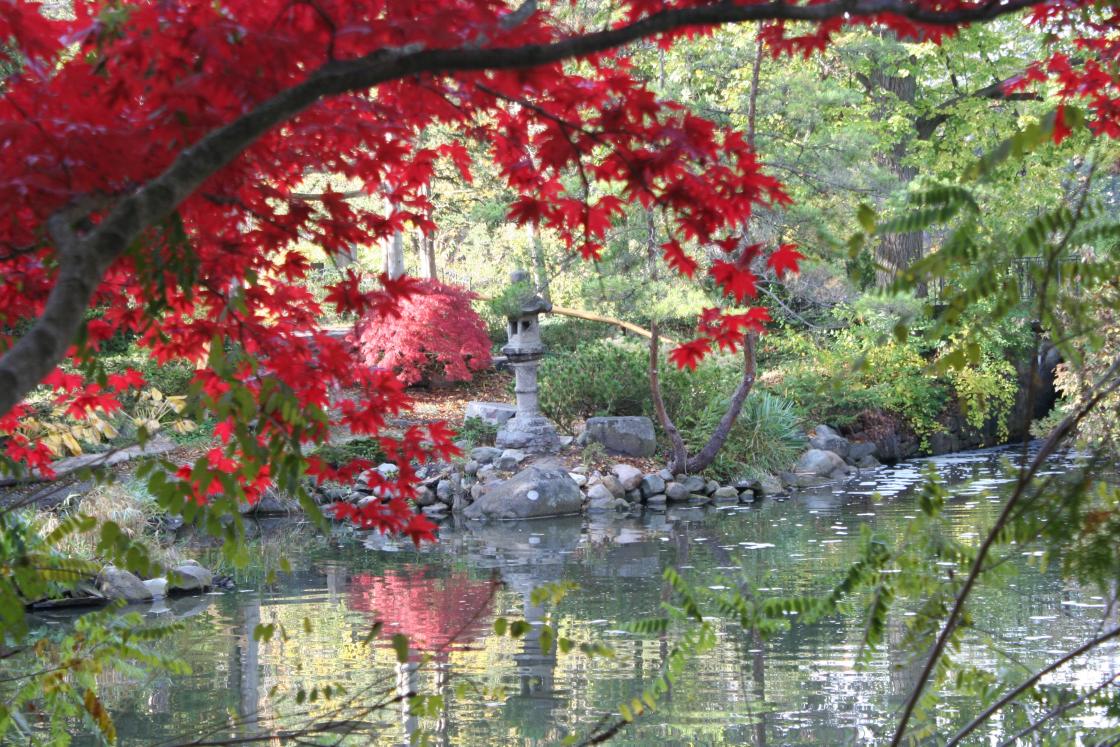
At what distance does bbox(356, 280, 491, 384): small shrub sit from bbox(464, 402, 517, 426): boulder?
80cm

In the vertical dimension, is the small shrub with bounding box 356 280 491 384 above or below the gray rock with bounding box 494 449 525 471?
above

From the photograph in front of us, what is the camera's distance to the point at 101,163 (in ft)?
7.49

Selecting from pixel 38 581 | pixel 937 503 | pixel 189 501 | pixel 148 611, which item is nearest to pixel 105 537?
pixel 189 501

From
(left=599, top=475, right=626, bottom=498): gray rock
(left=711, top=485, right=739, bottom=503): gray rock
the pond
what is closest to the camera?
the pond

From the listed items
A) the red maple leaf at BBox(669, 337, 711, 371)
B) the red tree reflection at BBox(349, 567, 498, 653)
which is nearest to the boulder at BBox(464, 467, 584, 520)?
the red tree reflection at BBox(349, 567, 498, 653)

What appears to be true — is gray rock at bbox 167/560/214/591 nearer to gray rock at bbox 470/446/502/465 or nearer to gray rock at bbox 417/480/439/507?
gray rock at bbox 417/480/439/507

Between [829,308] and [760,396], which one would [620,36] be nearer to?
[760,396]

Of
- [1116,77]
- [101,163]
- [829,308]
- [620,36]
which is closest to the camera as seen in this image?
[620,36]

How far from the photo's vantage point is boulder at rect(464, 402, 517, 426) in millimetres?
15078

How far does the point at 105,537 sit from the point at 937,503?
5.04 ft

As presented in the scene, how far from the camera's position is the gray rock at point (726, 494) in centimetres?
1317

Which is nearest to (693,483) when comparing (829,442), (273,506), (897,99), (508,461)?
(508,461)

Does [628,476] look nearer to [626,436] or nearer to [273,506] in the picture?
[626,436]

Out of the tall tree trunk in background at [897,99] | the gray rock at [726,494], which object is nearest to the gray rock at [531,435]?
the gray rock at [726,494]
